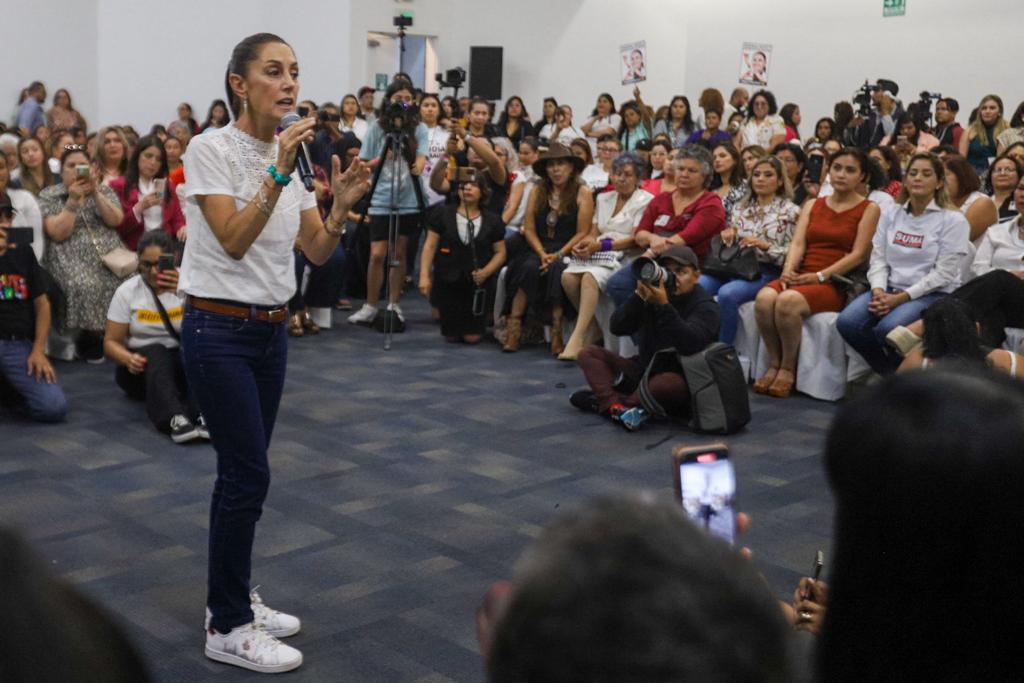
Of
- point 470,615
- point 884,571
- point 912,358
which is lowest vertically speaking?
point 470,615

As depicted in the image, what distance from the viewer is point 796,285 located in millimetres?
6328

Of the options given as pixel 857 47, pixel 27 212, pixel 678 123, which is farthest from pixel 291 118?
pixel 857 47

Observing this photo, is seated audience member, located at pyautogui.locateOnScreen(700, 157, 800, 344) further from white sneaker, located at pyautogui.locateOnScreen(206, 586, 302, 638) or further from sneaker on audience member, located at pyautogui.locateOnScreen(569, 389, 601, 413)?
white sneaker, located at pyautogui.locateOnScreen(206, 586, 302, 638)

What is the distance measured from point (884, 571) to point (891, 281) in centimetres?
547

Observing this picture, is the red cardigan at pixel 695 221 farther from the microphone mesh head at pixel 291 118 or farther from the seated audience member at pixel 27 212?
the microphone mesh head at pixel 291 118

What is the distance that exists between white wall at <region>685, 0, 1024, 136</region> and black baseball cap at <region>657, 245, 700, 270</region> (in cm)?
946

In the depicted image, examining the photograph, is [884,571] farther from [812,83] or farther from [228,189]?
[812,83]

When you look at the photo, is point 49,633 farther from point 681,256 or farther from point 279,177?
point 681,256

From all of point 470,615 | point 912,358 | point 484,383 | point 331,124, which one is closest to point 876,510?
point 470,615

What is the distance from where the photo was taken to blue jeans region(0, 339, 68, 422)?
Answer: 204 inches

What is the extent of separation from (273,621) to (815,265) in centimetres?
429

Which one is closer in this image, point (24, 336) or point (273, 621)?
point (273, 621)

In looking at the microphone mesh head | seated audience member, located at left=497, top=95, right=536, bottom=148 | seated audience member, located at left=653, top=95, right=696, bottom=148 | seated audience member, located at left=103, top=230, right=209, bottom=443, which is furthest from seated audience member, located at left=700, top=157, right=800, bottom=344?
seated audience member, located at left=497, top=95, right=536, bottom=148

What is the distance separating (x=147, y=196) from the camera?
A: 22.5ft
